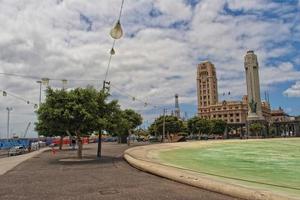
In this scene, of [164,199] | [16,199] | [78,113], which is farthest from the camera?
[78,113]

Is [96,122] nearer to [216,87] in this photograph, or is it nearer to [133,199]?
[133,199]

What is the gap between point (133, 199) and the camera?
8.98m

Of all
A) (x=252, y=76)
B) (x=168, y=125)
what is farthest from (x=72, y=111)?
(x=252, y=76)

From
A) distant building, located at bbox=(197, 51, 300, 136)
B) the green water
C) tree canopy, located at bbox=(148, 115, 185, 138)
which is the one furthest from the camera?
distant building, located at bbox=(197, 51, 300, 136)

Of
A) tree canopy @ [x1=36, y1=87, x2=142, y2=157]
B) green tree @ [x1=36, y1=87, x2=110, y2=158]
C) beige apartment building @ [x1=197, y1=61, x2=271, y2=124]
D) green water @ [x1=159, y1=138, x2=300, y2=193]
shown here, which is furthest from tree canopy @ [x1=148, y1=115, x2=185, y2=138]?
green tree @ [x1=36, y1=87, x2=110, y2=158]

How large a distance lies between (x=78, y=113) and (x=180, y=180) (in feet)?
48.5

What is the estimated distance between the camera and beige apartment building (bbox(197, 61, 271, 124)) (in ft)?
559

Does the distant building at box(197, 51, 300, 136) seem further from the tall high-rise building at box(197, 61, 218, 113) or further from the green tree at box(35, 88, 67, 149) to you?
the green tree at box(35, 88, 67, 149)

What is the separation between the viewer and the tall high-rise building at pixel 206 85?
185 meters

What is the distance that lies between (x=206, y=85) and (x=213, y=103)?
10.7 m

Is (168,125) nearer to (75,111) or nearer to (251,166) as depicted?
(75,111)

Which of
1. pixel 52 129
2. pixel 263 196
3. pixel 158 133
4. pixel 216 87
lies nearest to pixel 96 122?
pixel 52 129

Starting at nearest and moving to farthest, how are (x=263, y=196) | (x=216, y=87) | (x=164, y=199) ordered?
(x=263, y=196), (x=164, y=199), (x=216, y=87)

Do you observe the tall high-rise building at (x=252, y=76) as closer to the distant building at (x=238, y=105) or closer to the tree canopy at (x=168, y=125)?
the distant building at (x=238, y=105)
